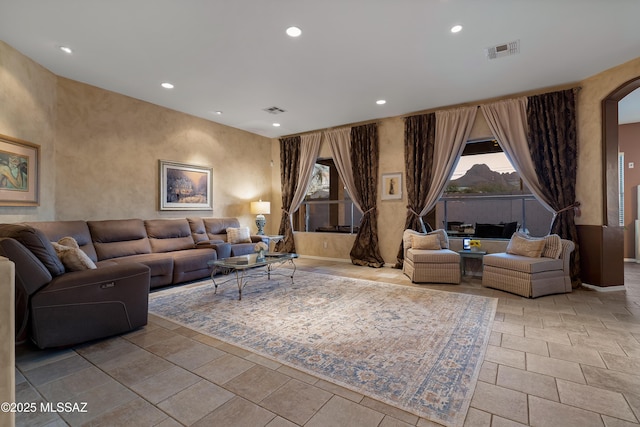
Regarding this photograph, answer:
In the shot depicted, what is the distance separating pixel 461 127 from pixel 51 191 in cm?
627

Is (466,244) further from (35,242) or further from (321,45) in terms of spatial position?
(35,242)

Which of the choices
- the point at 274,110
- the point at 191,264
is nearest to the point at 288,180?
the point at 274,110

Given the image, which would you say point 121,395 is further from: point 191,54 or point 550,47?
point 550,47

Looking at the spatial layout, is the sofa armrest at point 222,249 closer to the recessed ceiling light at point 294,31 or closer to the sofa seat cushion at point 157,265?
the sofa seat cushion at point 157,265

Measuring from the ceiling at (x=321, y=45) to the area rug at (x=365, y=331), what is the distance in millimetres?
2947

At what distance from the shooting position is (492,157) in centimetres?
518

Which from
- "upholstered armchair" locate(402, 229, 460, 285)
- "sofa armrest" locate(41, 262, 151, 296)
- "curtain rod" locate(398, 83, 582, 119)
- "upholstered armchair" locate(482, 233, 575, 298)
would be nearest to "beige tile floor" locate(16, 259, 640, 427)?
"sofa armrest" locate(41, 262, 151, 296)

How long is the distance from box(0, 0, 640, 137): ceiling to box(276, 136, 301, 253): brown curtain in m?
2.18

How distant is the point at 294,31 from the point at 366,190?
3.47m

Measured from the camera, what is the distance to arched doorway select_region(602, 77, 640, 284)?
12.9 feet

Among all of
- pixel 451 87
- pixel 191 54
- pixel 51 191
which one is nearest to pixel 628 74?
pixel 451 87

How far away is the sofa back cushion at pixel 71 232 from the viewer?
361cm

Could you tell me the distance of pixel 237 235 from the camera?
564 centimetres

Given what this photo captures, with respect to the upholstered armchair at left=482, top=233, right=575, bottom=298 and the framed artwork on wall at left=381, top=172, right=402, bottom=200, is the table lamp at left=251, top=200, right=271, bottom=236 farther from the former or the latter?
the upholstered armchair at left=482, top=233, right=575, bottom=298
